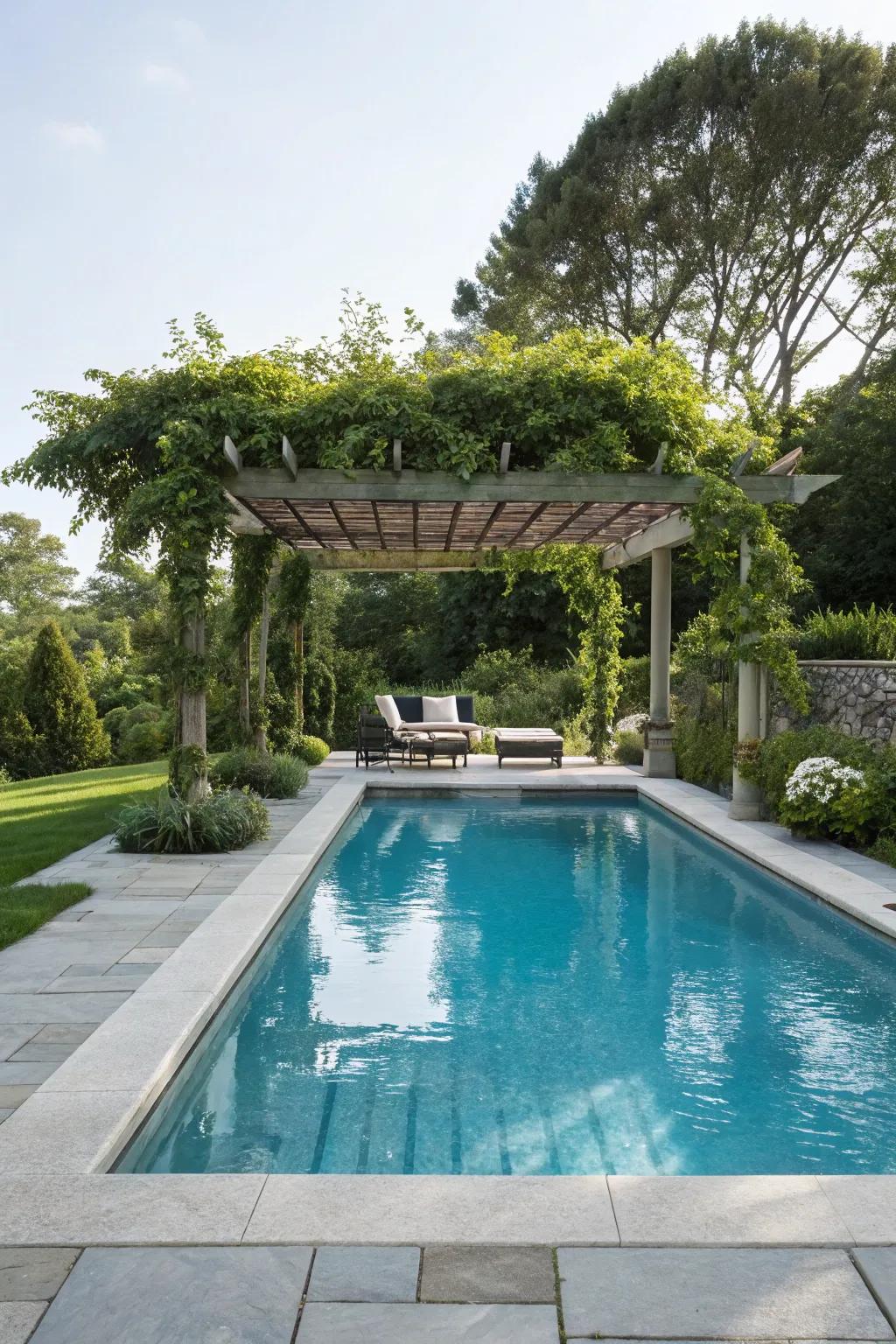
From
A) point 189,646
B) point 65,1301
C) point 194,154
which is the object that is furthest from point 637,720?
point 65,1301

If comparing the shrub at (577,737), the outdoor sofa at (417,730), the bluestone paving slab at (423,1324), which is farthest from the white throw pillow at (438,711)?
the bluestone paving slab at (423,1324)

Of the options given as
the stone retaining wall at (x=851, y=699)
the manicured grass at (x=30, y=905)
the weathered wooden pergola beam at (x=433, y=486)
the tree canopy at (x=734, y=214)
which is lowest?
the manicured grass at (x=30, y=905)

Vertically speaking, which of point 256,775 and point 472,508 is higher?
point 472,508

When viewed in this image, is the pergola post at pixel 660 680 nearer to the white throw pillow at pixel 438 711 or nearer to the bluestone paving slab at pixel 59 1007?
the white throw pillow at pixel 438 711

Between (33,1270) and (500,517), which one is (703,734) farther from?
(33,1270)

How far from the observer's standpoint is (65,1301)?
219 centimetres

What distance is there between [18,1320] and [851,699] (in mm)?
8058

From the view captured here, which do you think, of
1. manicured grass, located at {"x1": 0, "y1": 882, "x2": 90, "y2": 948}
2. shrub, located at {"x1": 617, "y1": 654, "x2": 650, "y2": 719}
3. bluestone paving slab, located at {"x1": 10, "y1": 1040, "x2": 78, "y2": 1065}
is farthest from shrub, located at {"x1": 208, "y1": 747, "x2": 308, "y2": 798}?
bluestone paving slab, located at {"x1": 10, "y1": 1040, "x2": 78, "y2": 1065}

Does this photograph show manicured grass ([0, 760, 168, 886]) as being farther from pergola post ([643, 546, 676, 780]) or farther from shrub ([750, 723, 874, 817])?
pergola post ([643, 546, 676, 780])

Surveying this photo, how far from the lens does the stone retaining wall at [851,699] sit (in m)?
8.26

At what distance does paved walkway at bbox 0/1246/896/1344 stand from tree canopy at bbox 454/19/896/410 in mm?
17067

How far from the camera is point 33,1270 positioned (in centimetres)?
231

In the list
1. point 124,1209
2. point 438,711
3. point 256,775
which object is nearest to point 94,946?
point 124,1209

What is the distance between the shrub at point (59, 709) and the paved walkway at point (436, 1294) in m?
16.3
